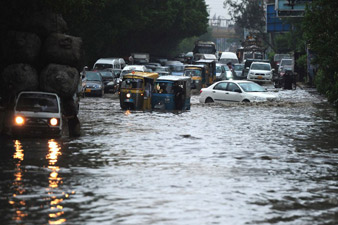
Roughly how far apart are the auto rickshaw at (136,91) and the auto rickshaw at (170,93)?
388mm

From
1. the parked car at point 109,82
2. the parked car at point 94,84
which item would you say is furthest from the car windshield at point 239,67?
the parked car at point 94,84

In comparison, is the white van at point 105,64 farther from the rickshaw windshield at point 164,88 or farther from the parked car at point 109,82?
the rickshaw windshield at point 164,88

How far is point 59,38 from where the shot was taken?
89.0 ft

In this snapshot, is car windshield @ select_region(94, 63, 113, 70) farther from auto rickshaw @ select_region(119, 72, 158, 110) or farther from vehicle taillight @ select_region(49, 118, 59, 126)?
vehicle taillight @ select_region(49, 118, 59, 126)

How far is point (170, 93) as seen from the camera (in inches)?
1475

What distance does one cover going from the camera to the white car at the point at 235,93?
129 feet

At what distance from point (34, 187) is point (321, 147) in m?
10.9

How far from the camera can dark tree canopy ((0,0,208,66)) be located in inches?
1071

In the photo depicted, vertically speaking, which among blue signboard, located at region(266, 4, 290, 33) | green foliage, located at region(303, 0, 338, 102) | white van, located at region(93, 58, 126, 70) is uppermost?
blue signboard, located at region(266, 4, 290, 33)

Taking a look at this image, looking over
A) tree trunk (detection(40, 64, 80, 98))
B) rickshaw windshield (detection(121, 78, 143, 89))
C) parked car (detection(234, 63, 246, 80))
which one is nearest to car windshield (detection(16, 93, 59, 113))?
tree trunk (detection(40, 64, 80, 98))

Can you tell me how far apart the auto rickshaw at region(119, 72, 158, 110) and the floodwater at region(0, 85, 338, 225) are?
5494mm

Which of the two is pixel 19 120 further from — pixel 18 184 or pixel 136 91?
pixel 136 91

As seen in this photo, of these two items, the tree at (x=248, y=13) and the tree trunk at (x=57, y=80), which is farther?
the tree at (x=248, y=13)

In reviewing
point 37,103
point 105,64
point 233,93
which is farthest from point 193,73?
point 37,103
